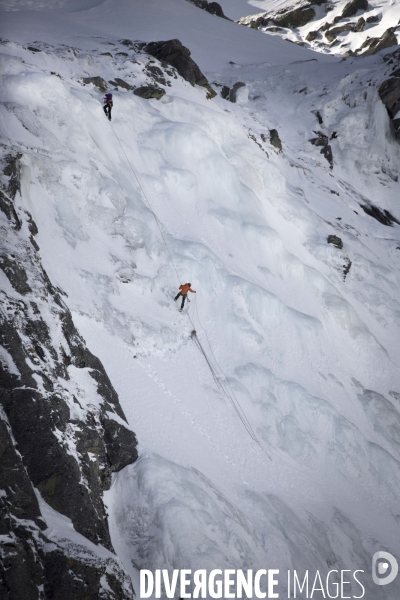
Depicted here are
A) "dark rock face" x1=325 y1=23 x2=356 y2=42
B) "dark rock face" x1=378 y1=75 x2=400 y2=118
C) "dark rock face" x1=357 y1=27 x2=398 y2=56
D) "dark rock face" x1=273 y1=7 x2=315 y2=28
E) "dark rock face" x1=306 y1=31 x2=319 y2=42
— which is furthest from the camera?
"dark rock face" x1=273 y1=7 x2=315 y2=28

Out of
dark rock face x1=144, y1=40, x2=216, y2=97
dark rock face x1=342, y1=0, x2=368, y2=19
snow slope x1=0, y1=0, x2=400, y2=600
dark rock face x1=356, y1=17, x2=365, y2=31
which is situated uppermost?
dark rock face x1=342, y1=0, x2=368, y2=19

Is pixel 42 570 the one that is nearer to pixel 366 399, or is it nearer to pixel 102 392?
pixel 102 392

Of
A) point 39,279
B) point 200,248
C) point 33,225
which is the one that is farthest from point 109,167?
point 39,279

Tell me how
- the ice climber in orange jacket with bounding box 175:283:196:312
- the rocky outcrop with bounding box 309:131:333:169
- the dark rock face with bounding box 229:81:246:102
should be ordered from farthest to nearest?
1. the dark rock face with bounding box 229:81:246:102
2. the rocky outcrop with bounding box 309:131:333:169
3. the ice climber in orange jacket with bounding box 175:283:196:312

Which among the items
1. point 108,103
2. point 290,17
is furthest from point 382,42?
point 108,103

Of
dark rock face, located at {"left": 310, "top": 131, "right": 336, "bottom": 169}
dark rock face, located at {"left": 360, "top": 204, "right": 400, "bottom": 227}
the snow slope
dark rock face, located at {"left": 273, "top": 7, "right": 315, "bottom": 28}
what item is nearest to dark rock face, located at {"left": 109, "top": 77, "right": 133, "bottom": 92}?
the snow slope

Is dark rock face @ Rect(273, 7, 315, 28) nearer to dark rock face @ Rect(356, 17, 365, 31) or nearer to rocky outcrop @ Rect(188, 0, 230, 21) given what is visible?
dark rock face @ Rect(356, 17, 365, 31)

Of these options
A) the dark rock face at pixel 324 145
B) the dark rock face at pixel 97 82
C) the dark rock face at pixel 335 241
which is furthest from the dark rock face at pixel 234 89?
the dark rock face at pixel 335 241

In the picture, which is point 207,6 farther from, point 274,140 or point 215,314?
point 215,314
